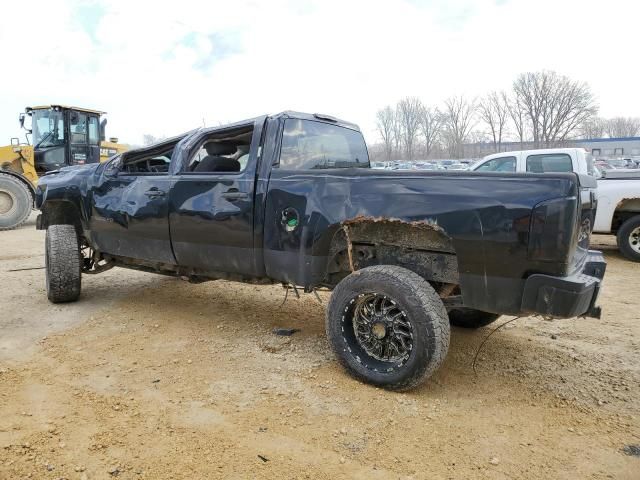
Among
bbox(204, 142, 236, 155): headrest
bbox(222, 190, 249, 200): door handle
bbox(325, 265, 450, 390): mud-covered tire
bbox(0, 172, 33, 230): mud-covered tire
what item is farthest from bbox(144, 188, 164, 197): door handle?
bbox(0, 172, 33, 230): mud-covered tire

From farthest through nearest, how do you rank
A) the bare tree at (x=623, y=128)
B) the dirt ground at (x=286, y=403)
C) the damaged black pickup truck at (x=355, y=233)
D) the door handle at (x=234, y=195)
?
the bare tree at (x=623, y=128) → the door handle at (x=234, y=195) → the damaged black pickup truck at (x=355, y=233) → the dirt ground at (x=286, y=403)

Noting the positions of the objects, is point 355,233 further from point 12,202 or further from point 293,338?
point 12,202

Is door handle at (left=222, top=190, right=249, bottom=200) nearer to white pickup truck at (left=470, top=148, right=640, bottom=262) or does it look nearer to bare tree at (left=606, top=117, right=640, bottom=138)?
white pickup truck at (left=470, top=148, right=640, bottom=262)

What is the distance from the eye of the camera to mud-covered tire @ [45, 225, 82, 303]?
17.1ft

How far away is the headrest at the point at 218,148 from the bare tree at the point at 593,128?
7103 cm

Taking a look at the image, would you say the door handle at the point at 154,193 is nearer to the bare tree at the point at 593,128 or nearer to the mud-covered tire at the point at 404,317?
the mud-covered tire at the point at 404,317

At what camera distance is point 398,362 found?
10.6 feet

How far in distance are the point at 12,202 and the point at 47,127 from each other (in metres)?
3.00

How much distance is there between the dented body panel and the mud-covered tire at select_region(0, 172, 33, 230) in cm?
862

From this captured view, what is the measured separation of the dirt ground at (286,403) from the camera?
2.50 m

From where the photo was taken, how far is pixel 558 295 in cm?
278

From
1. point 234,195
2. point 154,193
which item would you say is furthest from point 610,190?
point 154,193

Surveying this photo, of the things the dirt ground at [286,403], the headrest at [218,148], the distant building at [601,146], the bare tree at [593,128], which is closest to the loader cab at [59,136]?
the dirt ground at [286,403]

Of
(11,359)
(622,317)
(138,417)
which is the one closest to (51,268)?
(11,359)
